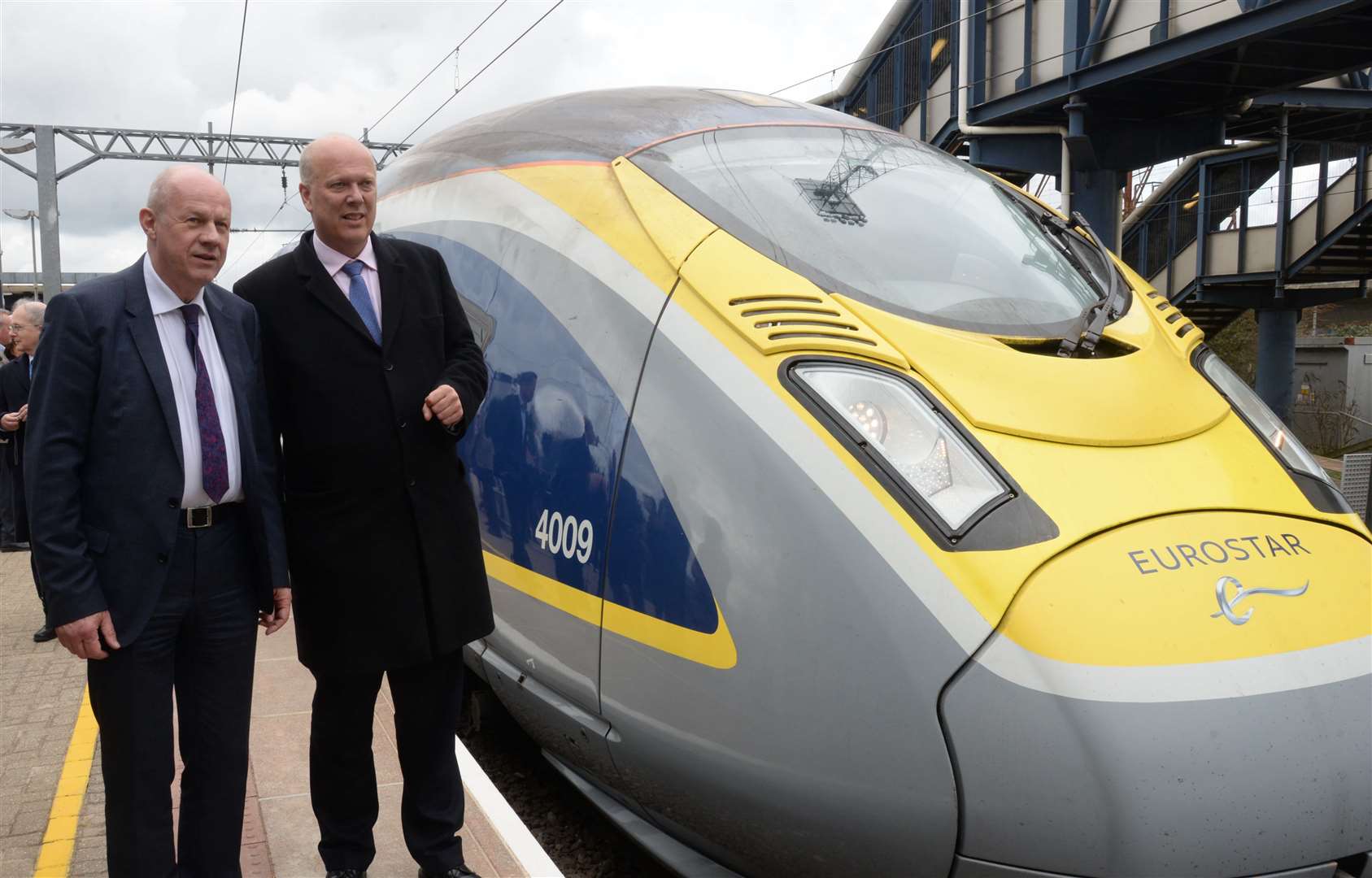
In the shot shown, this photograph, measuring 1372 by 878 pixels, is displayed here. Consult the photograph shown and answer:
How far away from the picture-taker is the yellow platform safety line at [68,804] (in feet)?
9.86

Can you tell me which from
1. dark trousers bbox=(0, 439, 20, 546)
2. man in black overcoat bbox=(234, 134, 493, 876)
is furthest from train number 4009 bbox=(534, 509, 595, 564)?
dark trousers bbox=(0, 439, 20, 546)

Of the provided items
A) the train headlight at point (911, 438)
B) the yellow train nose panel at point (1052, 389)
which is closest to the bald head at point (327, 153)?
the train headlight at point (911, 438)

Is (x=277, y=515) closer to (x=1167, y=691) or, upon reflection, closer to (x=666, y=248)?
(x=666, y=248)

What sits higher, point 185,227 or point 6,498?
point 185,227

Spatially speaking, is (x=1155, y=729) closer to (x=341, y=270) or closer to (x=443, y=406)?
(x=443, y=406)

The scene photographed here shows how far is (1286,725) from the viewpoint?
2256 millimetres

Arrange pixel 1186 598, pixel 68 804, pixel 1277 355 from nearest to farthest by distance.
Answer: pixel 1186 598
pixel 68 804
pixel 1277 355

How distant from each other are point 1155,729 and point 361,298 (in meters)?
1.94

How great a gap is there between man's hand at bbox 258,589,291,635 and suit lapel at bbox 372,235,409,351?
0.59m

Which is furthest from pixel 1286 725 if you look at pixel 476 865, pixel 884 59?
pixel 884 59

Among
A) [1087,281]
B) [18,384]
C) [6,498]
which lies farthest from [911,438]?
[6,498]

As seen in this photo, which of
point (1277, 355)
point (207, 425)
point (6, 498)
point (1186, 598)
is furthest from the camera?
point (1277, 355)

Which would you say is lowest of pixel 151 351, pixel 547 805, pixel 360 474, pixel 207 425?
pixel 547 805

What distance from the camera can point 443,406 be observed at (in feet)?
8.44
